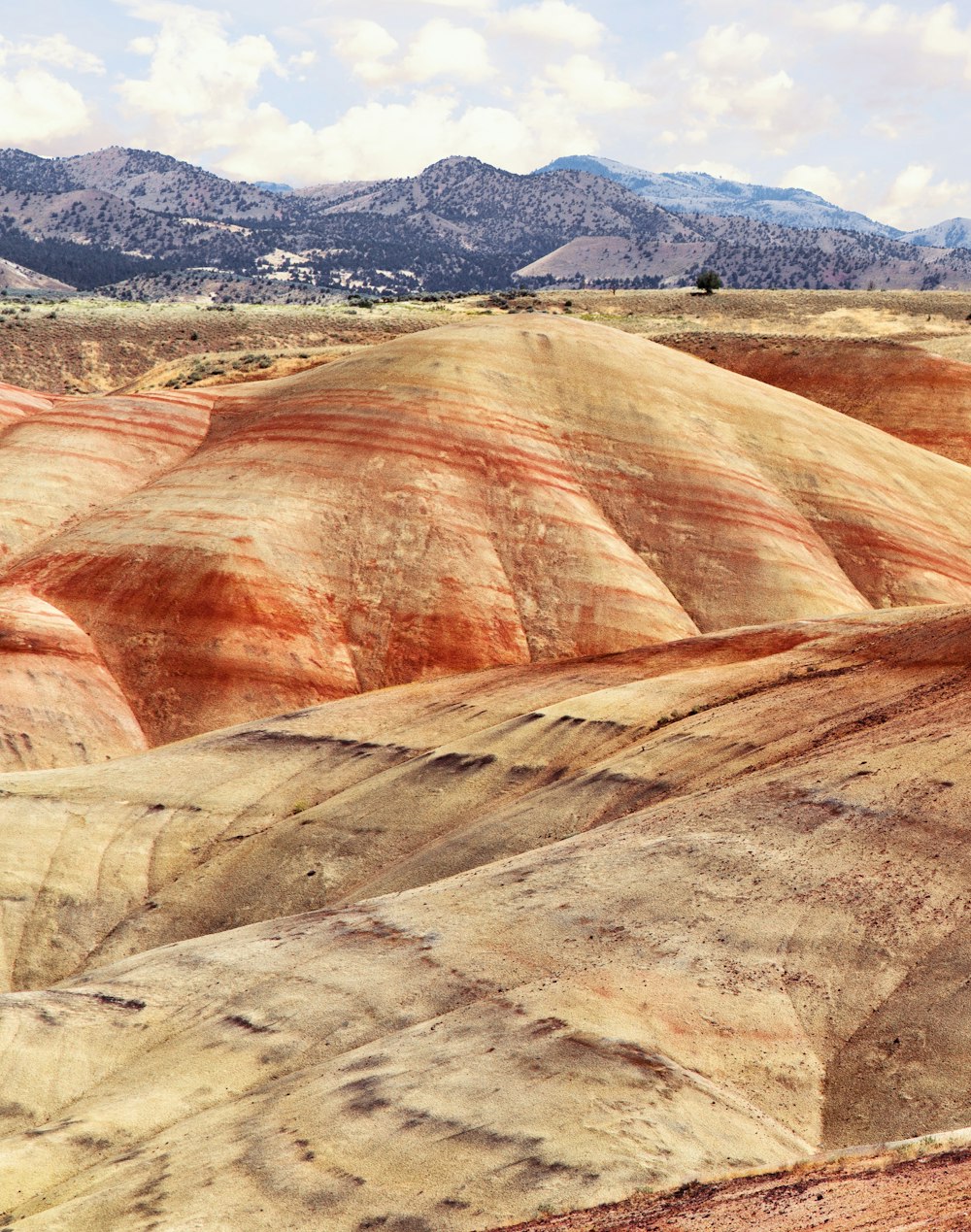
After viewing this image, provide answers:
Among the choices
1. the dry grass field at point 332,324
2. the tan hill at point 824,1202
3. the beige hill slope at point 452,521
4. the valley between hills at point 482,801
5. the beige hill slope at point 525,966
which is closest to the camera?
the tan hill at point 824,1202

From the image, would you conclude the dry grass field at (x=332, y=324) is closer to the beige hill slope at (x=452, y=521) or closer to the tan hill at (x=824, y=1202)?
the beige hill slope at (x=452, y=521)

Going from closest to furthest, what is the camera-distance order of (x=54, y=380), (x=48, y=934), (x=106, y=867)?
(x=48, y=934)
(x=106, y=867)
(x=54, y=380)

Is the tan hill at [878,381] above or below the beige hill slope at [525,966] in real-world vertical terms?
above

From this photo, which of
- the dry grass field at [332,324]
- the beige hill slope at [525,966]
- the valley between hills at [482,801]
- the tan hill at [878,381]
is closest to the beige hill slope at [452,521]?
the valley between hills at [482,801]

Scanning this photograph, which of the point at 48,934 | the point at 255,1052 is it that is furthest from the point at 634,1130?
the point at 48,934

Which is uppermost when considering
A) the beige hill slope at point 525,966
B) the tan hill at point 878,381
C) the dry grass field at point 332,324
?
the dry grass field at point 332,324

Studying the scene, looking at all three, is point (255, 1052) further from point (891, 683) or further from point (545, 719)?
point (891, 683)

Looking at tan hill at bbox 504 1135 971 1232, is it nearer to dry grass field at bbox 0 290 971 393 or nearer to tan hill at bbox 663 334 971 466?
tan hill at bbox 663 334 971 466
